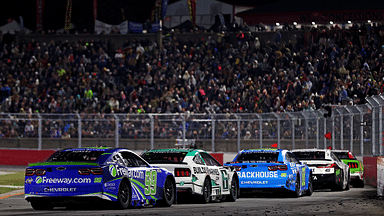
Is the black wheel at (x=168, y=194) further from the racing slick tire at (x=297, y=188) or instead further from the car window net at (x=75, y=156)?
the racing slick tire at (x=297, y=188)

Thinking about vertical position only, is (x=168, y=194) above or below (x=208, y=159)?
below

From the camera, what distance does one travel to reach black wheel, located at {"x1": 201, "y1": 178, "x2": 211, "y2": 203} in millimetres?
14609

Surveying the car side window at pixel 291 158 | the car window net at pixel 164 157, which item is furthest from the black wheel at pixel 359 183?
the car window net at pixel 164 157

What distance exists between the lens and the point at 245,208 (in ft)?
44.9

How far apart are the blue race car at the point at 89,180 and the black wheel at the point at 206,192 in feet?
4.71

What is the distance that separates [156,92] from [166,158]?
72.6 feet

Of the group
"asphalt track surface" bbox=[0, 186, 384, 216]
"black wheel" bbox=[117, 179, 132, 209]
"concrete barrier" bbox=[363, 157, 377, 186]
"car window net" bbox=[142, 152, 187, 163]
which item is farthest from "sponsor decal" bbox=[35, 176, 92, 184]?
"concrete barrier" bbox=[363, 157, 377, 186]

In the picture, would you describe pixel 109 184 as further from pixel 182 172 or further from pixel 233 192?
pixel 233 192

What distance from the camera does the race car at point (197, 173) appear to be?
1424cm

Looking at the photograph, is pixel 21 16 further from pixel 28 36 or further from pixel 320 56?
pixel 320 56

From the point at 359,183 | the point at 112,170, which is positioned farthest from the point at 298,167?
the point at 112,170

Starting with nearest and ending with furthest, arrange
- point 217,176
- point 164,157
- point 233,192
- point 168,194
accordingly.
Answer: point 168,194 → point 164,157 → point 217,176 → point 233,192

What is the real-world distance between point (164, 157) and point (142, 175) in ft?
6.27

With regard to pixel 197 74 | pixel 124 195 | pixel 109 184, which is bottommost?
pixel 124 195
